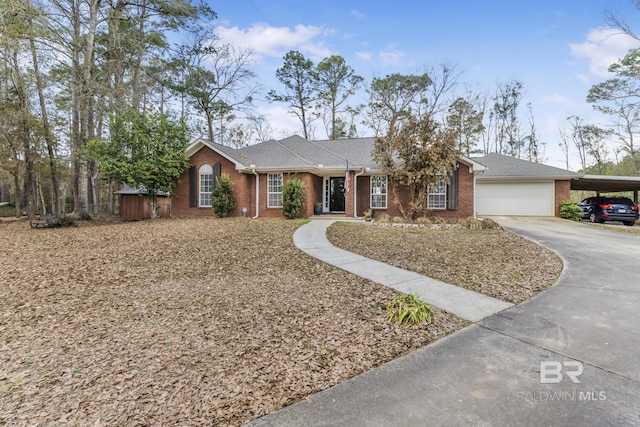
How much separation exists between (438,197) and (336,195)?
5598mm

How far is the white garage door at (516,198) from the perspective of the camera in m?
17.3

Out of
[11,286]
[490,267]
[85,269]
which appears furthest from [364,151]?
[11,286]

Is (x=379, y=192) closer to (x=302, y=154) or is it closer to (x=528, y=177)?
(x=302, y=154)

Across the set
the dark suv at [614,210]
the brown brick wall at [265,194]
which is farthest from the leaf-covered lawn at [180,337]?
the dark suv at [614,210]

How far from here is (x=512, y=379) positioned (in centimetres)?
251

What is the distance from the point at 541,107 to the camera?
29984mm

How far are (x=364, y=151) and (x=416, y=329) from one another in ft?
48.1

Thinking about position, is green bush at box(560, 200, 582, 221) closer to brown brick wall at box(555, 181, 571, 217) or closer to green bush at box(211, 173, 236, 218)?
brown brick wall at box(555, 181, 571, 217)

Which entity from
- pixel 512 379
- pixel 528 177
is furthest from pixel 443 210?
pixel 512 379

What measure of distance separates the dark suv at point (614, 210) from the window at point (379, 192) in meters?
11.7

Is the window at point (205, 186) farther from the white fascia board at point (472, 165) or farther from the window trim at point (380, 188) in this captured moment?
the white fascia board at point (472, 165)

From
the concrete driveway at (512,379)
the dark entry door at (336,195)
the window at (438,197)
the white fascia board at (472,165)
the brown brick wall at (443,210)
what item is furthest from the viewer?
the dark entry door at (336,195)

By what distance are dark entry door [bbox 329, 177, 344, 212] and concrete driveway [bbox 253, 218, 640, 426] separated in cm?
1333

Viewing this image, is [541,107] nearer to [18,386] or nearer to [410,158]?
[410,158]
